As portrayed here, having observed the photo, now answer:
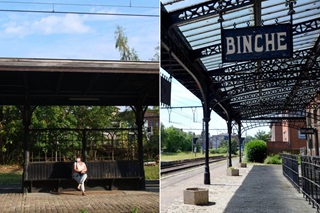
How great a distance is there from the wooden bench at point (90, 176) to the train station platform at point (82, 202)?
0.29 meters

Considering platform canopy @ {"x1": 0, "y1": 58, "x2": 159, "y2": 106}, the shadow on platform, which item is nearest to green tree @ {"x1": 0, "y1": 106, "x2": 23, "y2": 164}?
platform canopy @ {"x1": 0, "y1": 58, "x2": 159, "y2": 106}

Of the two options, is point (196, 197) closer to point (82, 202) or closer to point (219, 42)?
point (82, 202)

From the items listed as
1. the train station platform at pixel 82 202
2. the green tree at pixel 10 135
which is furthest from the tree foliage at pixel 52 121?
the train station platform at pixel 82 202

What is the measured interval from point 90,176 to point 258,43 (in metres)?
8.50

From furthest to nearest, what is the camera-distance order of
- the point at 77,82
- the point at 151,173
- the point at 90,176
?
the point at 151,173 → the point at 90,176 → the point at 77,82

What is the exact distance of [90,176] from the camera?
43.2 ft

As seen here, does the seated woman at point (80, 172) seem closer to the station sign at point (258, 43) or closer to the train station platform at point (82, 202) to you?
the train station platform at point (82, 202)

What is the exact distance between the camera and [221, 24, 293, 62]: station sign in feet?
19.2

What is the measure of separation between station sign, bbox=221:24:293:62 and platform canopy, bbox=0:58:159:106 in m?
3.23

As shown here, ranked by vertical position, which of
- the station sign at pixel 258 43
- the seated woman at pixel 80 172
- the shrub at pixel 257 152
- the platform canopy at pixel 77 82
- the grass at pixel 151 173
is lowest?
the grass at pixel 151 173

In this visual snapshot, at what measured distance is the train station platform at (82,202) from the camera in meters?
9.83

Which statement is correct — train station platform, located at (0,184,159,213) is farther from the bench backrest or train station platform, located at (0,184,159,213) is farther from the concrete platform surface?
the bench backrest

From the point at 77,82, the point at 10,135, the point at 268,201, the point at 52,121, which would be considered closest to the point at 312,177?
the point at 268,201

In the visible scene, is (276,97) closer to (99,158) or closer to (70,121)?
(70,121)
